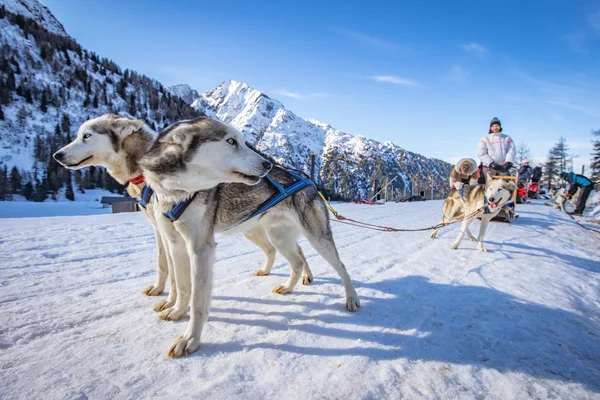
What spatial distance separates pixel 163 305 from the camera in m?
2.84

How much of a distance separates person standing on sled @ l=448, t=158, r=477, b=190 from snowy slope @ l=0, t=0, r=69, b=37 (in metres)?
163

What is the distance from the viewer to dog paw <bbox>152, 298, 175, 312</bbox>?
111 inches

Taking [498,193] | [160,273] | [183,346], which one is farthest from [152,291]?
[498,193]

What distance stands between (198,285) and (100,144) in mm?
1835

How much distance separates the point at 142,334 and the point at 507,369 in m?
2.73

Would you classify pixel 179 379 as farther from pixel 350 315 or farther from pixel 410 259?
pixel 410 259

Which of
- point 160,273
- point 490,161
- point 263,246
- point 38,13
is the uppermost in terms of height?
point 38,13

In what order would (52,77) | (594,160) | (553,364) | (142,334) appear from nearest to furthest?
(553,364), (142,334), (594,160), (52,77)

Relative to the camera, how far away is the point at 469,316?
2.84 m

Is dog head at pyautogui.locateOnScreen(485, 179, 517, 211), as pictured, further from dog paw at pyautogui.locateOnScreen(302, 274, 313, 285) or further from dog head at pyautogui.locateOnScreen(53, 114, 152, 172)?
dog head at pyautogui.locateOnScreen(53, 114, 152, 172)

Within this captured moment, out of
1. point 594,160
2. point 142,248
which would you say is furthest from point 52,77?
point 594,160

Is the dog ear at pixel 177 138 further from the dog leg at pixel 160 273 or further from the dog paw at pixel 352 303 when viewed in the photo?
the dog paw at pixel 352 303

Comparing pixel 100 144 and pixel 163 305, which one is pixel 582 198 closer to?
pixel 163 305

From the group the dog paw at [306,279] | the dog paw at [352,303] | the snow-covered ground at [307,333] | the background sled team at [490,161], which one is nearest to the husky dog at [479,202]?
the background sled team at [490,161]
